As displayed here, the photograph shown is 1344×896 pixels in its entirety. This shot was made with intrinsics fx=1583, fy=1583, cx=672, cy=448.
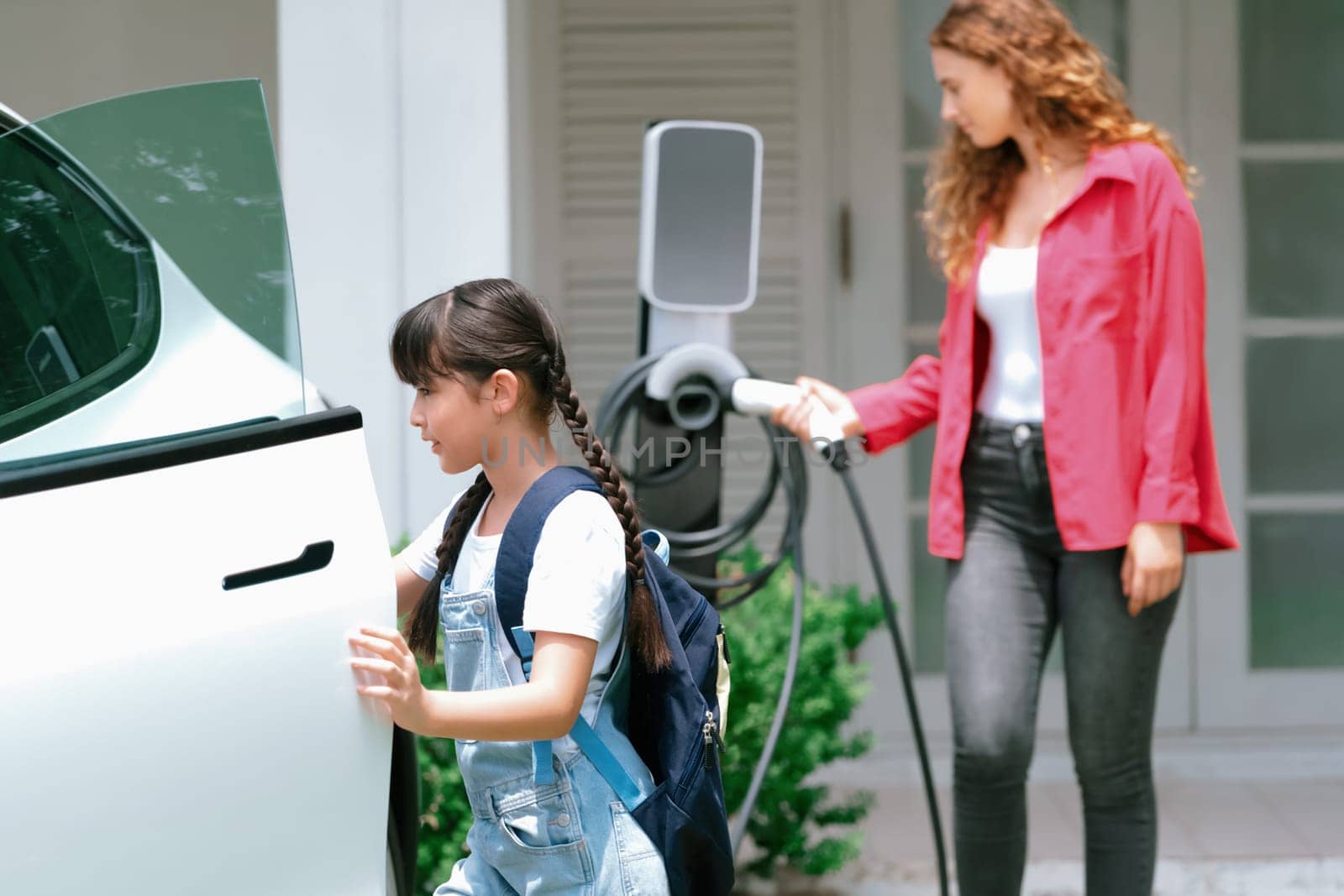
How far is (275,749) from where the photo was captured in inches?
55.4

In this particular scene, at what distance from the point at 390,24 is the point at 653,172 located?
24.4 inches

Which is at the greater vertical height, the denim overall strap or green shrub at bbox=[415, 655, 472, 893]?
the denim overall strap

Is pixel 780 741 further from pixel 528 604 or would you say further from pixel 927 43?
pixel 927 43

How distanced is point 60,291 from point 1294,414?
3158 millimetres

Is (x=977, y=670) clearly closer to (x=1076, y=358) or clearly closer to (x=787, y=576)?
(x=1076, y=358)

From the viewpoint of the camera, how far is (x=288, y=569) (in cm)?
141

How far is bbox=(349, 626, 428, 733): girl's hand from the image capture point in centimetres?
137

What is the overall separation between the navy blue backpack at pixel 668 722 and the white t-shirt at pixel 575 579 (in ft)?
0.04

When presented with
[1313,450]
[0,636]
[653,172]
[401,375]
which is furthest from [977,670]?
[1313,450]

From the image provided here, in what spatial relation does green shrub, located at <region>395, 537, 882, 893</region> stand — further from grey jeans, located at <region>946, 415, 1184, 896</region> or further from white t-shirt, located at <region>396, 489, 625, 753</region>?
white t-shirt, located at <region>396, 489, 625, 753</region>

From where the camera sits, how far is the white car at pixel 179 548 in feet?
4.34

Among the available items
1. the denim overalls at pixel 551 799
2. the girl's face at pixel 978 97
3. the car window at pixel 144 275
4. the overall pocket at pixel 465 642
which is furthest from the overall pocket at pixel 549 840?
the girl's face at pixel 978 97

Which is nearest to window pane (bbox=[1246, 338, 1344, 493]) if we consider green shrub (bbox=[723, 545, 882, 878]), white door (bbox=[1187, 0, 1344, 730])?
white door (bbox=[1187, 0, 1344, 730])

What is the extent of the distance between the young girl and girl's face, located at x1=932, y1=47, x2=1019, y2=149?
Answer: 3.17 feet
